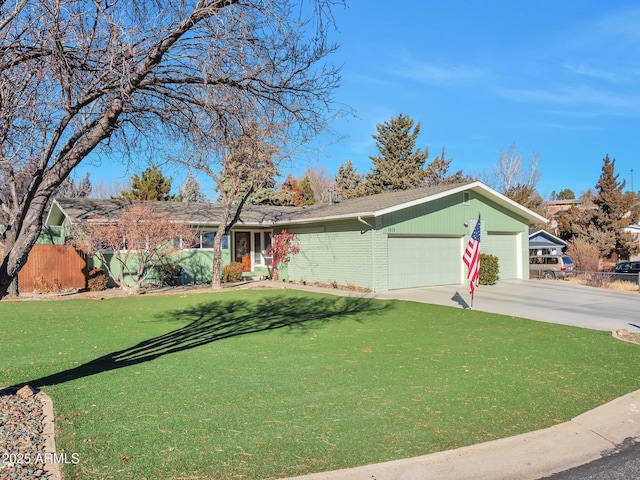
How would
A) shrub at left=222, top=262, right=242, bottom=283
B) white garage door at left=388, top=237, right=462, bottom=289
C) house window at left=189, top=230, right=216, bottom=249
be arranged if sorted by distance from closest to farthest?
1. white garage door at left=388, top=237, right=462, bottom=289
2. shrub at left=222, top=262, right=242, bottom=283
3. house window at left=189, top=230, right=216, bottom=249

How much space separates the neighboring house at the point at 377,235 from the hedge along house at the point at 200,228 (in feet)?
0.15

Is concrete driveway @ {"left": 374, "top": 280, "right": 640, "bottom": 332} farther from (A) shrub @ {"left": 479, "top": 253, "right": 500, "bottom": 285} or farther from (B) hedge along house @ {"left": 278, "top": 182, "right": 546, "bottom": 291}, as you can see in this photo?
(B) hedge along house @ {"left": 278, "top": 182, "right": 546, "bottom": 291}

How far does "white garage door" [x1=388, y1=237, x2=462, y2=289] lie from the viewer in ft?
61.6

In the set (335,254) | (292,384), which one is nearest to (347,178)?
(335,254)

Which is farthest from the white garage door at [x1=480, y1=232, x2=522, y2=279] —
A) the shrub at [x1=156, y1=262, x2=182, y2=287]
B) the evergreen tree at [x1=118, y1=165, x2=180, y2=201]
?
the evergreen tree at [x1=118, y1=165, x2=180, y2=201]

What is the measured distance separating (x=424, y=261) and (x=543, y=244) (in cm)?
1534

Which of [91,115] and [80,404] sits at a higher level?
[91,115]

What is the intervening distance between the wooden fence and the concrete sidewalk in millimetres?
18226

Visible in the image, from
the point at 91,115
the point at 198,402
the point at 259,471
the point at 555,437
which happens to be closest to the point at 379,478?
the point at 259,471

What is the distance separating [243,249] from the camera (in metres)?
24.6

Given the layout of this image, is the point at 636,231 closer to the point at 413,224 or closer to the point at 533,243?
the point at 533,243

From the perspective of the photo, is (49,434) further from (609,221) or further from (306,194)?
(306,194)

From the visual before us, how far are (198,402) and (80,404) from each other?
49.6 inches

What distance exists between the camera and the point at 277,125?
6852 mm
